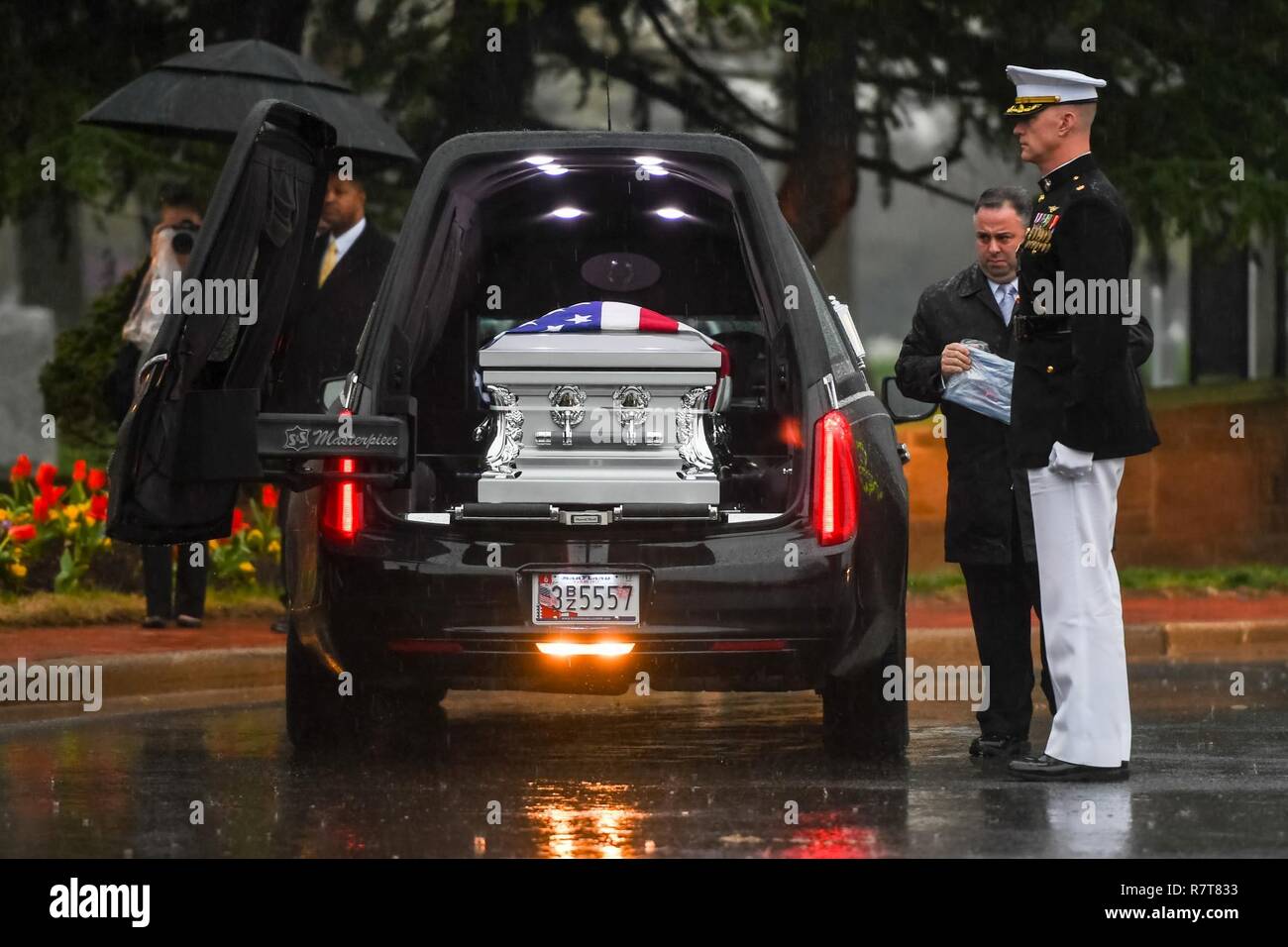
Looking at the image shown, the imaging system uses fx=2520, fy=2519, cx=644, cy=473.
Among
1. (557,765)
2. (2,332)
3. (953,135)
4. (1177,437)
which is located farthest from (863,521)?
(2,332)

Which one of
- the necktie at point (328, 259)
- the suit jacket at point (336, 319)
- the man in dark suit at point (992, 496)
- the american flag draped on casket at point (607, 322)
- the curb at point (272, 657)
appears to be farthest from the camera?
the necktie at point (328, 259)

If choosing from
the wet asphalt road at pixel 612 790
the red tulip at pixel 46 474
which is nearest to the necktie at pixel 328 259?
the wet asphalt road at pixel 612 790

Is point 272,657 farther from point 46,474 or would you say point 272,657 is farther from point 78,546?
point 46,474

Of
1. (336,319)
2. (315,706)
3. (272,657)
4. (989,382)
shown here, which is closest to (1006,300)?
(989,382)

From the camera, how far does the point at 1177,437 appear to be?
730 inches

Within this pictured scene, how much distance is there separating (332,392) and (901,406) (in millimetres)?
1878

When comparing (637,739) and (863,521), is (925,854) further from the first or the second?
(637,739)

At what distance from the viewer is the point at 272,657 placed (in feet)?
35.2

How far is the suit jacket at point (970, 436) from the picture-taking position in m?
8.20

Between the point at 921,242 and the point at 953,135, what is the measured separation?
3.11 metres

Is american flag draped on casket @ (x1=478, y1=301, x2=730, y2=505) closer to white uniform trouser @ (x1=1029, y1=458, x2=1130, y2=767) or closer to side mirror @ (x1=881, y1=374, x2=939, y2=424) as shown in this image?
side mirror @ (x1=881, y1=374, x2=939, y2=424)

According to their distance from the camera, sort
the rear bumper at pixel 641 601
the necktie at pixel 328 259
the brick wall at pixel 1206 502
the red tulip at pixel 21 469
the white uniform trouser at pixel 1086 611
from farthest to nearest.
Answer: the brick wall at pixel 1206 502
the red tulip at pixel 21 469
the necktie at pixel 328 259
the white uniform trouser at pixel 1086 611
the rear bumper at pixel 641 601

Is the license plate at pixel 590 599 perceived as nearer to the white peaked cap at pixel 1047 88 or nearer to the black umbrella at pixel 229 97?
the white peaked cap at pixel 1047 88

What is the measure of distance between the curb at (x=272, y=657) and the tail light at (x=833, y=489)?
11.8 ft
